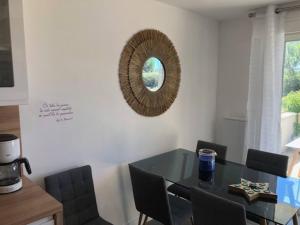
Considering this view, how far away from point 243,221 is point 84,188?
1.21 m

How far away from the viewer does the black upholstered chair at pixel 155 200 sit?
1841mm

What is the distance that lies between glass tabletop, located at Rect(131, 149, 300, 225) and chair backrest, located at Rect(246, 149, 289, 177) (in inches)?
5.8

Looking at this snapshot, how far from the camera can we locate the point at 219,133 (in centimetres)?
354

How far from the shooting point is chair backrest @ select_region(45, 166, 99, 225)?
1.87m

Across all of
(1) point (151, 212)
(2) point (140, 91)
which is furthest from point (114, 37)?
(1) point (151, 212)

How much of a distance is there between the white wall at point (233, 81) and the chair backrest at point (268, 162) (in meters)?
0.74

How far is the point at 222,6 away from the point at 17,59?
7.12ft

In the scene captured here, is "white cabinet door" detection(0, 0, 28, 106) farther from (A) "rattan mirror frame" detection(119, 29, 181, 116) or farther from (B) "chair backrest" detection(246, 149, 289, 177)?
(B) "chair backrest" detection(246, 149, 289, 177)

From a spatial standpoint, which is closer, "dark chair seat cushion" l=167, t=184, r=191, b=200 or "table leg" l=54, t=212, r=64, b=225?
"table leg" l=54, t=212, r=64, b=225

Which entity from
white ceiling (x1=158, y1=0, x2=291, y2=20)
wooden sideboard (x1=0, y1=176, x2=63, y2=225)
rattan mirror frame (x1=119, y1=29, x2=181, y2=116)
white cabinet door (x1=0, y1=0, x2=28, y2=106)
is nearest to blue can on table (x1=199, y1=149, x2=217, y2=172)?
rattan mirror frame (x1=119, y1=29, x2=181, y2=116)

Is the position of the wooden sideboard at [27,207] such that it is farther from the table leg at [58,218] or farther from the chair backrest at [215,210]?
the chair backrest at [215,210]

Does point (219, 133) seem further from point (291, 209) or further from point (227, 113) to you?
point (291, 209)

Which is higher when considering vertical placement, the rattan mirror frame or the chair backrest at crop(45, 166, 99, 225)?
the rattan mirror frame

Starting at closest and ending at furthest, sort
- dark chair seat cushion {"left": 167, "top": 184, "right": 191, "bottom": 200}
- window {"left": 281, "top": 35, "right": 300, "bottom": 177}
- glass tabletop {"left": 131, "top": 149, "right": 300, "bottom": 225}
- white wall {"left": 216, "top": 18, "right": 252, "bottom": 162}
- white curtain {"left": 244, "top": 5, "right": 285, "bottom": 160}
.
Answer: glass tabletop {"left": 131, "top": 149, "right": 300, "bottom": 225} → dark chair seat cushion {"left": 167, "top": 184, "right": 191, "bottom": 200} → white curtain {"left": 244, "top": 5, "right": 285, "bottom": 160} → window {"left": 281, "top": 35, "right": 300, "bottom": 177} → white wall {"left": 216, "top": 18, "right": 252, "bottom": 162}
